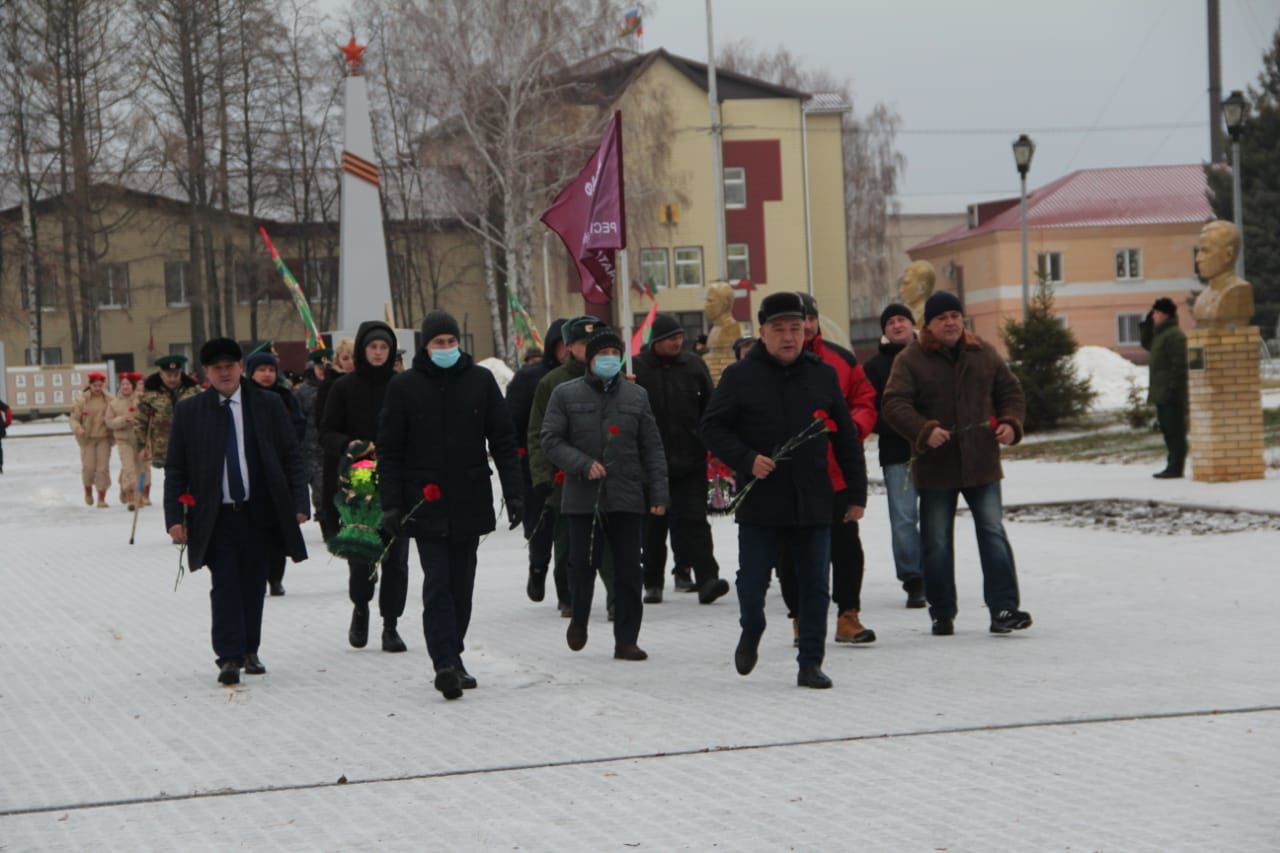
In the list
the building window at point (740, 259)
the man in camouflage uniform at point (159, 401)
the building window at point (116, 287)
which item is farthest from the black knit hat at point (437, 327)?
the building window at point (116, 287)

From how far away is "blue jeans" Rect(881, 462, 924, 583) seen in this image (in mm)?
11656

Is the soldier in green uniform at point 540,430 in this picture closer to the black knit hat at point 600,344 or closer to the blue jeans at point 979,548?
the black knit hat at point 600,344

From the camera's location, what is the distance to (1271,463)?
2091 centimetres

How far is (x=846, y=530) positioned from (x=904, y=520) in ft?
Answer: 5.79

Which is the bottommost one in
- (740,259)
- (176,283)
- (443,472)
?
(443,472)

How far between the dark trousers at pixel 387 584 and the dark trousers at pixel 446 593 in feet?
4.19

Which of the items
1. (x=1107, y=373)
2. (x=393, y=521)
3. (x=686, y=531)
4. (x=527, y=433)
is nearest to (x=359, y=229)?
(x=1107, y=373)

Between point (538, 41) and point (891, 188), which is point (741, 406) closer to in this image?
point (538, 41)

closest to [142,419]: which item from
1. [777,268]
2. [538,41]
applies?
[538,41]

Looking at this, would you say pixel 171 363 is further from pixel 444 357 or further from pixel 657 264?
pixel 657 264

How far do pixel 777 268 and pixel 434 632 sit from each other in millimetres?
59461

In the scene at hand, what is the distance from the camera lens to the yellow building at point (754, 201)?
65.9 metres

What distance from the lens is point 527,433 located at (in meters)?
12.5

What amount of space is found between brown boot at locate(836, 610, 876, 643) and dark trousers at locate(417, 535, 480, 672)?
2016 millimetres
